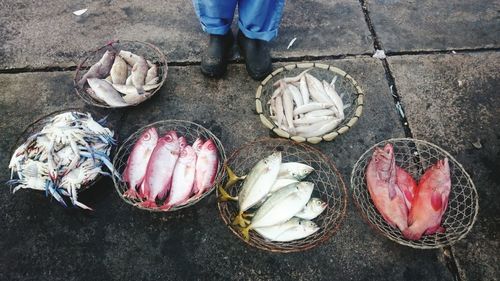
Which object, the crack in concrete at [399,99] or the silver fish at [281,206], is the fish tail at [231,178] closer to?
the silver fish at [281,206]

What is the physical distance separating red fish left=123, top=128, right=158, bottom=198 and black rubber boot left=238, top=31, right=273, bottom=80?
116 cm

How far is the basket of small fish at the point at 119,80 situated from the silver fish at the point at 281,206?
56.8 inches

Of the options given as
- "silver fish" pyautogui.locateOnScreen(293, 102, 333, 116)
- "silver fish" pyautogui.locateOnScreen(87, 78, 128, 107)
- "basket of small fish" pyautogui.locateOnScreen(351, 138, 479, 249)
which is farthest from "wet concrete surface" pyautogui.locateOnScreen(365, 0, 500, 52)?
"silver fish" pyautogui.locateOnScreen(87, 78, 128, 107)

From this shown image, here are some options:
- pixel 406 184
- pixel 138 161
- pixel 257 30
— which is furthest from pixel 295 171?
pixel 257 30

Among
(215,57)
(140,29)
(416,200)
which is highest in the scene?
(215,57)

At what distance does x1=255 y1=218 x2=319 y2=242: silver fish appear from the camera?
8.32ft

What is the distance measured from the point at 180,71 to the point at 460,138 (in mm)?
2603

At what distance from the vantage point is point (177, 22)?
4199 mm

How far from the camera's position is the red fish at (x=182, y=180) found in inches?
105

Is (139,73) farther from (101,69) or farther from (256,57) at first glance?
(256,57)

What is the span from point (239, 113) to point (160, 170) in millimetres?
993

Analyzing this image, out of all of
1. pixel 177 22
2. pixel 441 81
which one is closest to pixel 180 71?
pixel 177 22

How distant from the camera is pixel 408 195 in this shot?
2678 mm

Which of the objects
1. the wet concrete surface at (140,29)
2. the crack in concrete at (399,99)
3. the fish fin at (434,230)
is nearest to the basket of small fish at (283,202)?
the fish fin at (434,230)
